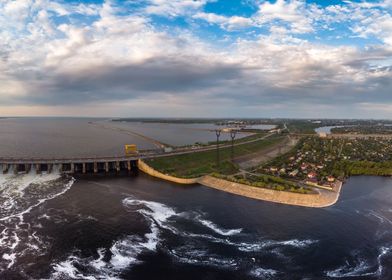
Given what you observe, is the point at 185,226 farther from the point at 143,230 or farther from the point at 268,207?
the point at 268,207

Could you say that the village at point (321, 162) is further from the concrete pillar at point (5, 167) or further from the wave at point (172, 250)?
the concrete pillar at point (5, 167)

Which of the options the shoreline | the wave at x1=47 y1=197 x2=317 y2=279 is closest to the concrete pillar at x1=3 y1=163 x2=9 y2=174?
the shoreline

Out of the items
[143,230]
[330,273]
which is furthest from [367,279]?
[143,230]

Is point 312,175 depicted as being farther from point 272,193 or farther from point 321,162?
point 321,162

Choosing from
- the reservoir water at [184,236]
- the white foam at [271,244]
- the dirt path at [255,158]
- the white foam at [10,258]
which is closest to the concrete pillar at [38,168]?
the reservoir water at [184,236]

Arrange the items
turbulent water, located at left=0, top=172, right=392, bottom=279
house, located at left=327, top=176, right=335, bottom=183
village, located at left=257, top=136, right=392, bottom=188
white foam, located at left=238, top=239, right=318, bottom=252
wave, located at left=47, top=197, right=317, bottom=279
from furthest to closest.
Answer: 1. village, located at left=257, top=136, right=392, bottom=188
2. house, located at left=327, top=176, right=335, bottom=183
3. white foam, located at left=238, top=239, right=318, bottom=252
4. turbulent water, located at left=0, top=172, right=392, bottom=279
5. wave, located at left=47, top=197, right=317, bottom=279

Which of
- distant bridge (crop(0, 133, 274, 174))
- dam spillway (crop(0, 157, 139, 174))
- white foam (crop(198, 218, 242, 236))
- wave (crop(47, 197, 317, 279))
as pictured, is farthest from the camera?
distant bridge (crop(0, 133, 274, 174))

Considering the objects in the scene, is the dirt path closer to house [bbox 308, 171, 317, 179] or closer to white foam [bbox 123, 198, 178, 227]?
house [bbox 308, 171, 317, 179]
